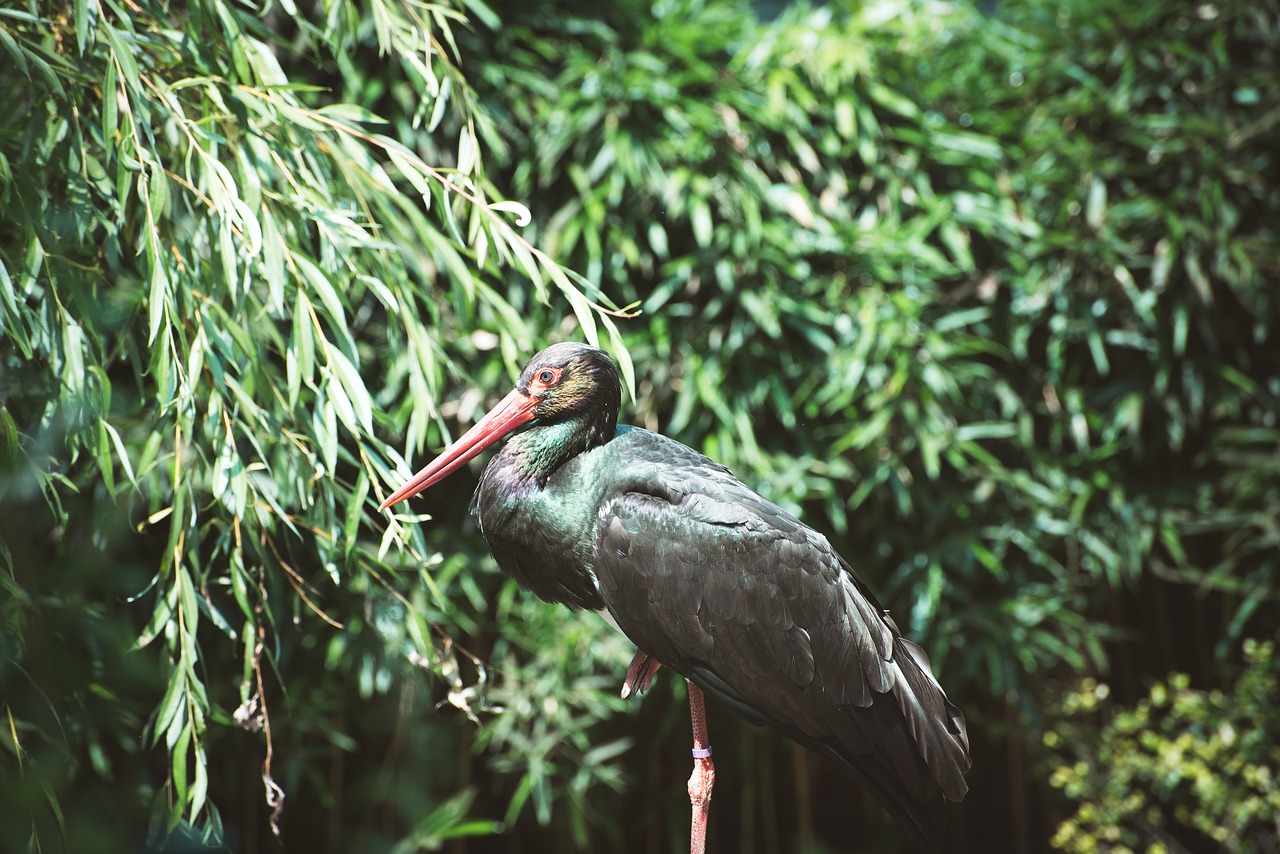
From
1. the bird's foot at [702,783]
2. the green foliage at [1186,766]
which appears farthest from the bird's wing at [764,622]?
the green foliage at [1186,766]

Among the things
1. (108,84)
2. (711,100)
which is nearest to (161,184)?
(108,84)

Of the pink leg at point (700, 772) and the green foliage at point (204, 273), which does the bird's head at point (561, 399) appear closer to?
the green foliage at point (204, 273)

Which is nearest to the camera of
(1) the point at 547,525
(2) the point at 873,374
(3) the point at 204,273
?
(1) the point at 547,525

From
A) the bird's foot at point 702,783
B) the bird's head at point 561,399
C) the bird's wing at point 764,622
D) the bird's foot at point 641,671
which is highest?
the bird's head at point 561,399

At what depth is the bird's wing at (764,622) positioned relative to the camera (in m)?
1.62

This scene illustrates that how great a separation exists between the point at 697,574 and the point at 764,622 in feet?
0.39

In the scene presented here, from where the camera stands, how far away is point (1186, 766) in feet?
9.91

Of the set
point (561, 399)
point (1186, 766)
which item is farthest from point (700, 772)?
point (1186, 766)

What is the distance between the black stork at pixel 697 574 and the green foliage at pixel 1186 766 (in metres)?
1.58

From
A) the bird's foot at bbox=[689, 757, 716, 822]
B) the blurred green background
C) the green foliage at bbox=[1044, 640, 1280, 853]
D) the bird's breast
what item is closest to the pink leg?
the bird's foot at bbox=[689, 757, 716, 822]

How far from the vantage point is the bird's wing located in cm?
162

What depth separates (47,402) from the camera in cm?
162

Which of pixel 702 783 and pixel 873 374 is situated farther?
pixel 873 374

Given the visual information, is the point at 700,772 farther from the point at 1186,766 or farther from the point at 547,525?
the point at 1186,766
